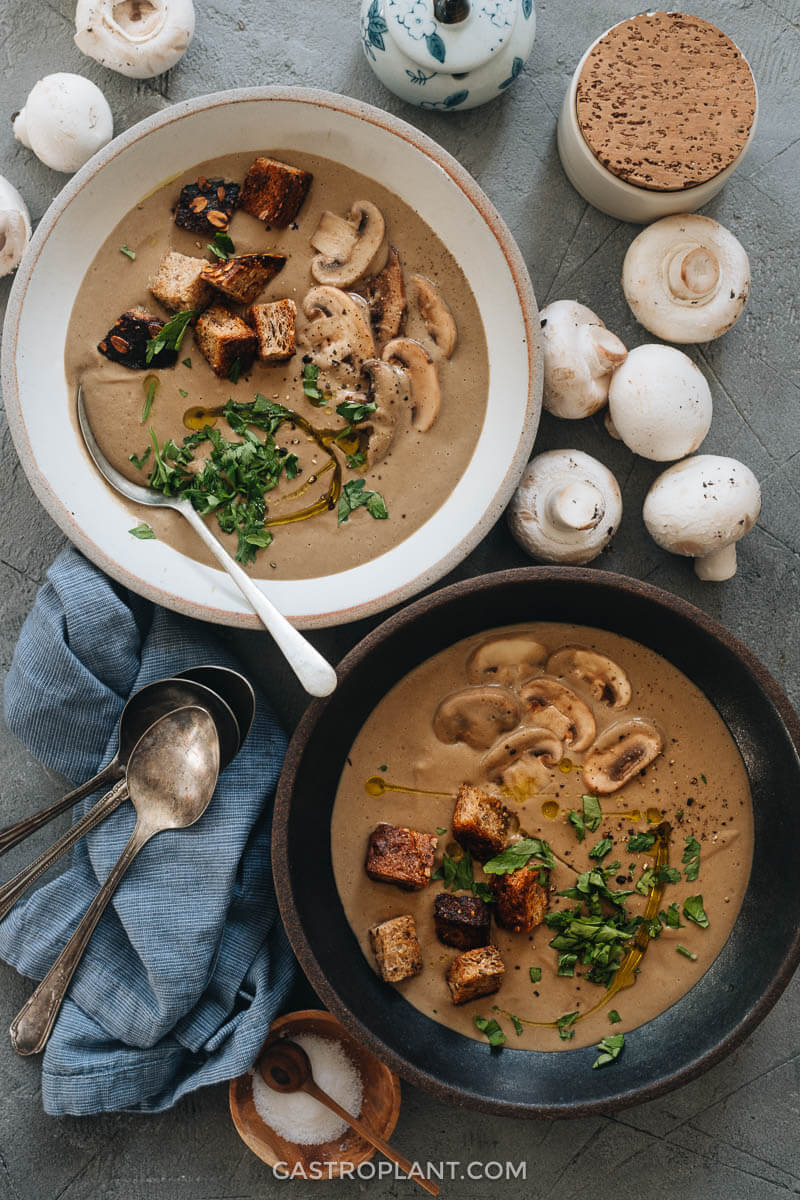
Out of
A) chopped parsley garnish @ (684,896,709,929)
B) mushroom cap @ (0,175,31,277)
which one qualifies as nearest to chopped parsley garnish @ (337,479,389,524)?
mushroom cap @ (0,175,31,277)

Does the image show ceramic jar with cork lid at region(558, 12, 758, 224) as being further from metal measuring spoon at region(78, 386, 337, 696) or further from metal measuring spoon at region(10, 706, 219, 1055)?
metal measuring spoon at region(10, 706, 219, 1055)

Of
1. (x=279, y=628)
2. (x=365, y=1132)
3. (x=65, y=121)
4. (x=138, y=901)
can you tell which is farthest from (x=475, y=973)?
(x=65, y=121)

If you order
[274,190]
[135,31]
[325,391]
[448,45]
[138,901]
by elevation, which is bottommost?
[138,901]

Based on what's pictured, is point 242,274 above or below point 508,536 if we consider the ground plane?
above

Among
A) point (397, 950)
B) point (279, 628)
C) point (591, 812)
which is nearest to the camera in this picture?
point (279, 628)

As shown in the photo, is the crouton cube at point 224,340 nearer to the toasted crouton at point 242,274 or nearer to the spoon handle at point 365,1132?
the toasted crouton at point 242,274

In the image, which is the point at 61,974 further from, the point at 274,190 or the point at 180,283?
the point at 274,190

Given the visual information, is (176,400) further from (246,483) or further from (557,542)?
(557,542)
